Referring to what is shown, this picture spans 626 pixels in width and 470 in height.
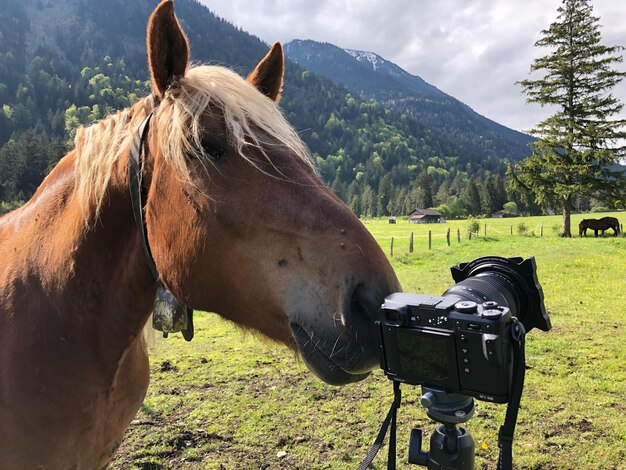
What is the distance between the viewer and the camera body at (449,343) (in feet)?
3.91

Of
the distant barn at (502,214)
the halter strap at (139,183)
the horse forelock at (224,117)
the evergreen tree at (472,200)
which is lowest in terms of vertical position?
the halter strap at (139,183)

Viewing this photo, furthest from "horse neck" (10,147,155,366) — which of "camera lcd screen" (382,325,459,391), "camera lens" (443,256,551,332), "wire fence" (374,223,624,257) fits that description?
"wire fence" (374,223,624,257)

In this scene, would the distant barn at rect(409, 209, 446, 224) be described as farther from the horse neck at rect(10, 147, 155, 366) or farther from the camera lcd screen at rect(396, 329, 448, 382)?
the camera lcd screen at rect(396, 329, 448, 382)

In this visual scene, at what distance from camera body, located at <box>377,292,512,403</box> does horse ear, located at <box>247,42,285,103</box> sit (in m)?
1.33

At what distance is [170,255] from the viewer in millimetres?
1536

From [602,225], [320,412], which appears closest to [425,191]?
[602,225]

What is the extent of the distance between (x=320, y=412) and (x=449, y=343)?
4129 mm

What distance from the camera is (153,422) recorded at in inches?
187

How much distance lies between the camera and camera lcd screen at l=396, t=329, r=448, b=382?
1244mm

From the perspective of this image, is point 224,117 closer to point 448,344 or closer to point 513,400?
point 448,344

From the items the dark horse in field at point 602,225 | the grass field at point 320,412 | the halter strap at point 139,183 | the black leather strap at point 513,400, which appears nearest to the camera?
the black leather strap at point 513,400

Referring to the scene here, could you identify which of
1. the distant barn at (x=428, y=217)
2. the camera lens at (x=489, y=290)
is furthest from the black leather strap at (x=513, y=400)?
the distant barn at (x=428, y=217)

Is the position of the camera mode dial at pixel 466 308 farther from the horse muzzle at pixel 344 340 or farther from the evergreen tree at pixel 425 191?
the evergreen tree at pixel 425 191

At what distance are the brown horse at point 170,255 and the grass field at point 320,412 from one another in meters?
0.37
